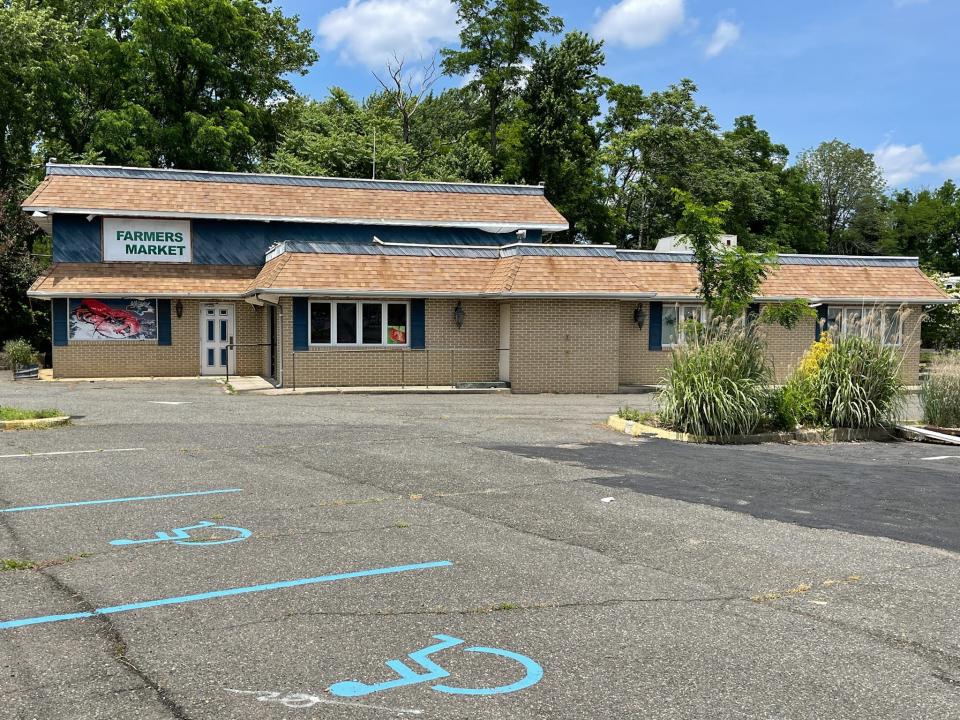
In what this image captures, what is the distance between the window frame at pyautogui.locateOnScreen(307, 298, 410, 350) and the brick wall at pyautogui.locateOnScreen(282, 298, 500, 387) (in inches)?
5.3

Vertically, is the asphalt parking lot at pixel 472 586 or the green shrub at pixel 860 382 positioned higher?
the green shrub at pixel 860 382

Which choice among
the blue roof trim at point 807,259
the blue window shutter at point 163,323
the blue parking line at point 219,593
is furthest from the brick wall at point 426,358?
the blue parking line at point 219,593

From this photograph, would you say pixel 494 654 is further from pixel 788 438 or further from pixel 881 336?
pixel 881 336

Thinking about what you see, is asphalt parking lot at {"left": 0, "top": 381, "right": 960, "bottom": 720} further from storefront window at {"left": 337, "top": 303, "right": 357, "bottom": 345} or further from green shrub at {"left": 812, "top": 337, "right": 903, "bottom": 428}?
storefront window at {"left": 337, "top": 303, "right": 357, "bottom": 345}

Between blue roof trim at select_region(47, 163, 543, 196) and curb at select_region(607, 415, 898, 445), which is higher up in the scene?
blue roof trim at select_region(47, 163, 543, 196)

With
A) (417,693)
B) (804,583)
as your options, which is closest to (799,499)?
(804,583)

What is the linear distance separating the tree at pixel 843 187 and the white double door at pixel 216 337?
6029 cm

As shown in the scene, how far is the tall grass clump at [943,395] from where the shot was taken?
17.0m

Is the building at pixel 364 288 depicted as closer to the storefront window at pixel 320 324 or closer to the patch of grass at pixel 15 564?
the storefront window at pixel 320 324

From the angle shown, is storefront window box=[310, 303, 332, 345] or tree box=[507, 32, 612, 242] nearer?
storefront window box=[310, 303, 332, 345]

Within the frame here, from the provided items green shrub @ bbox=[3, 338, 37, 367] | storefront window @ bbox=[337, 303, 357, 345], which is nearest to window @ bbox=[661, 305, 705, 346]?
storefront window @ bbox=[337, 303, 357, 345]

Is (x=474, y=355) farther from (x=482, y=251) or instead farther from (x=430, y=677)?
(x=430, y=677)

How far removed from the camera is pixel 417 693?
4594mm

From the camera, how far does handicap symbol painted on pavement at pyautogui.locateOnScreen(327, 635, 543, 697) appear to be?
4.62 metres
